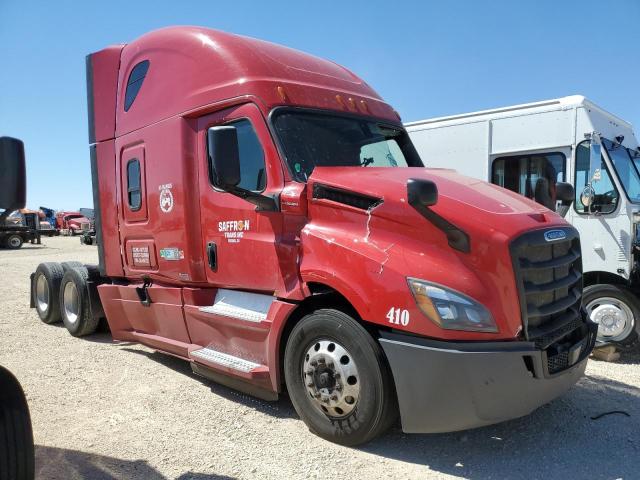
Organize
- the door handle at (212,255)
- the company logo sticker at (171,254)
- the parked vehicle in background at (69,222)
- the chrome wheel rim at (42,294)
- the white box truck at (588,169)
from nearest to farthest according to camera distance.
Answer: the door handle at (212,255), the company logo sticker at (171,254), the white box truck at (588,169), the chrome wheel rim at (42,294), the parked vehicle in background at (69,222)

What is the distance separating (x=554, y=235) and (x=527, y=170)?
3.99 m

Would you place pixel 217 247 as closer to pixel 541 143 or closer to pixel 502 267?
pixel 502 267

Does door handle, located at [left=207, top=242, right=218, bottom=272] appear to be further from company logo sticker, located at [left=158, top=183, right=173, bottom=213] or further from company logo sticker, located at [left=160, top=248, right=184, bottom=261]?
company logo sticker, located at [left=158, top=183, right=173, bottom=213]

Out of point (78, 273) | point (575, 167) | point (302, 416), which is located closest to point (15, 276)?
point (78, 273)

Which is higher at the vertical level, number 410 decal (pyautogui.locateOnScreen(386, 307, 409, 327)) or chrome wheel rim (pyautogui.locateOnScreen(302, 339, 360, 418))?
number 410 decal (pyautogui.locateOnScreen(386, 307, 409, 327))

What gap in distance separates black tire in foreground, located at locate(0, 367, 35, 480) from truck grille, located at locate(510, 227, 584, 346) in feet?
9.61

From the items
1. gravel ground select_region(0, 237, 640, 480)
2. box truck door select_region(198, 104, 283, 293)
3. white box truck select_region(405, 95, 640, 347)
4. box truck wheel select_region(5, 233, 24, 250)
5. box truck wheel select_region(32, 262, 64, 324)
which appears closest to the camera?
gravel ground select_region(0, 237, 640, 480)

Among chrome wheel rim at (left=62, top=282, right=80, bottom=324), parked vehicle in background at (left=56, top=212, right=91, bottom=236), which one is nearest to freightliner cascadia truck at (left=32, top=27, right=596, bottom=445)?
chrome wheel rim at (left=62, top=282, right=80, bottom=324)

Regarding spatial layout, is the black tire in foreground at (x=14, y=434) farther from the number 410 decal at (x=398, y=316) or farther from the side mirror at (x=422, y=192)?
the side mirror at (x=422, y=192)

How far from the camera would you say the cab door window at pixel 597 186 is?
6219 millimetres

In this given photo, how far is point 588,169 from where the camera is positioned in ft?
20.9

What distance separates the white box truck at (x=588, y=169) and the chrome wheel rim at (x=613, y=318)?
1 cm

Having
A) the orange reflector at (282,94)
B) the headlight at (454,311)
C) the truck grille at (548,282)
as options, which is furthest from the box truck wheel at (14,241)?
the truck grille at (548,282)

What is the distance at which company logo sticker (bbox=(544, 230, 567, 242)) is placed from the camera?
327 cm
